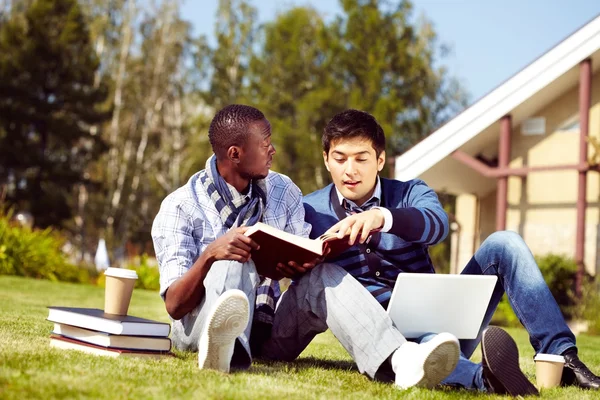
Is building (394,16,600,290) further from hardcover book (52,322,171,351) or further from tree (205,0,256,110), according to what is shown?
tree (205,0,256,110)

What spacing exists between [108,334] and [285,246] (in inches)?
32.1

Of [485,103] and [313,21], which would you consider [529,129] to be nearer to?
[485,103]

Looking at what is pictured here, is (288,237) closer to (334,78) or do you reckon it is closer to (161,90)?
(334,78)

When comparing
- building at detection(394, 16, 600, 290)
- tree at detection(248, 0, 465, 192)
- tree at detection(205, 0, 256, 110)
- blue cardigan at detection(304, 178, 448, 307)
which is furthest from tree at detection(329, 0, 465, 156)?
blue cardigan at detection(304, 178, 448, 307)

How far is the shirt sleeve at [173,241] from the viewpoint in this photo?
3471 millimetres

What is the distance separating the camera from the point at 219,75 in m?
31.1

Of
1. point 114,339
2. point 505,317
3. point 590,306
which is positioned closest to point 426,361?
point 114,339

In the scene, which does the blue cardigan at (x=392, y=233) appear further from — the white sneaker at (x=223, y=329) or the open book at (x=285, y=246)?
the white sneaker at (x=223, y=329)

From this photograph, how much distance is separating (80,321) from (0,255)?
9.34 meters

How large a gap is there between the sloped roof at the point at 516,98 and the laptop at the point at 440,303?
10.0 meters

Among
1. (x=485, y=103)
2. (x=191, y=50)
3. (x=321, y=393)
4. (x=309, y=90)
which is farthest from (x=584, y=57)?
(x=191, y=50)

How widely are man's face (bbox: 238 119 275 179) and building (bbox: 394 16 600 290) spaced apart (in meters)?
9.84

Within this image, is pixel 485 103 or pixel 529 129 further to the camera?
A: pixel 529 129

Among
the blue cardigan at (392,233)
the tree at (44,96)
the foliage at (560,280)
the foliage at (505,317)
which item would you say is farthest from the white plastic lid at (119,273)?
the tree at (44,96)
